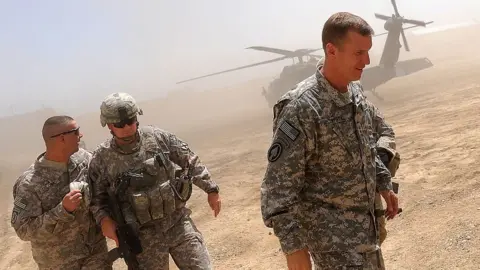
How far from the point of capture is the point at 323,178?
7.73 ft

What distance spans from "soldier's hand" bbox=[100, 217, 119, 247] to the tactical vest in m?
0.15

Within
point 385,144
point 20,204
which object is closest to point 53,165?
point 20,204

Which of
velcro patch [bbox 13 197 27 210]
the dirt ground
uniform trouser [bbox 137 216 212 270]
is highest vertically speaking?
velcro patch [bbox 13 197 27 210]

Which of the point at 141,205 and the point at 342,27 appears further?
the point at 141,205

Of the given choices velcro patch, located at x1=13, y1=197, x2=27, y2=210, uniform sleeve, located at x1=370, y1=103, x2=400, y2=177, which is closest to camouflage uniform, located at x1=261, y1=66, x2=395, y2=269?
uniform sleeve, located at x1=370, y1=103, x2=400, y2=177

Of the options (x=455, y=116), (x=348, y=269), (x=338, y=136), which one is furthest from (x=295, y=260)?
(x=455, y=116)

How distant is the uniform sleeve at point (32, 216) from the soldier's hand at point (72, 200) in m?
0.06

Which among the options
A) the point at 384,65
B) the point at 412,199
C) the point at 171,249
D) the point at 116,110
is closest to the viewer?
the point at 116,110

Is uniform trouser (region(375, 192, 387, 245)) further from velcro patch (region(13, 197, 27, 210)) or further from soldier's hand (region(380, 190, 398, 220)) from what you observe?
velcro patch (region(13, 197, 27, 210))

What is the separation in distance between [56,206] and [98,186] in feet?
1.03

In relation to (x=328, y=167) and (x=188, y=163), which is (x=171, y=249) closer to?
(x=188, y=163)

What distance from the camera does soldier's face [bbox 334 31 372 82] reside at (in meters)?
2.19

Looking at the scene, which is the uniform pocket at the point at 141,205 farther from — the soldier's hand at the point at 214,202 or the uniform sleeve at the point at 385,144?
the uniform sleeve at the point at 385,144

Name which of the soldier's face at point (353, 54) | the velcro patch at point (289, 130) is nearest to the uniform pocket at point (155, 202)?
the velcro patch at point (289, 130)
